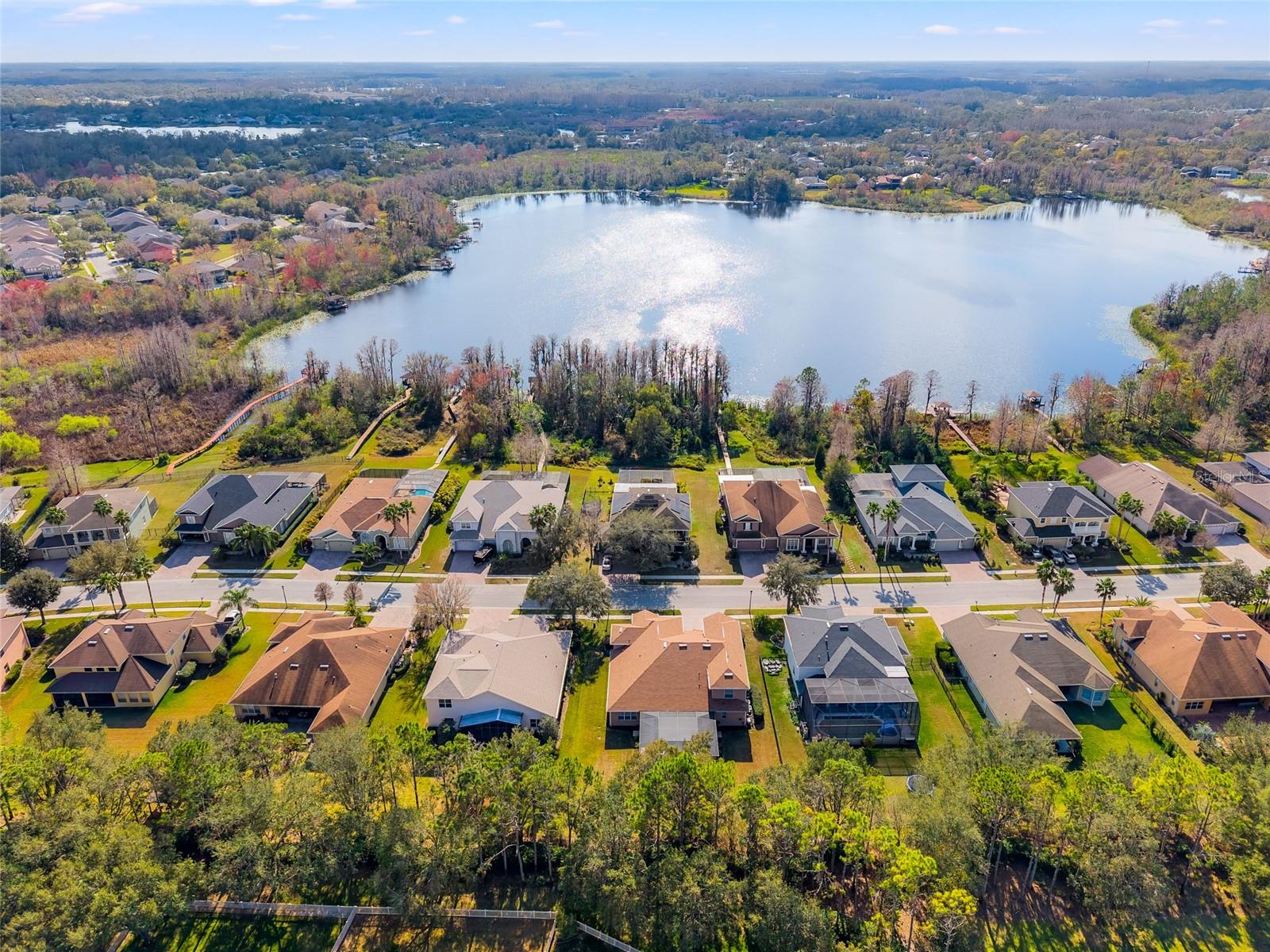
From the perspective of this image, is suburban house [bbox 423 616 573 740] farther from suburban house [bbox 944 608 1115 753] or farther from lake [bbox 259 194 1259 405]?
lake [bbox 259 194 1259 405]

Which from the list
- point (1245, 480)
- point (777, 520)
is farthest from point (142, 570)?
point (1245, 480)

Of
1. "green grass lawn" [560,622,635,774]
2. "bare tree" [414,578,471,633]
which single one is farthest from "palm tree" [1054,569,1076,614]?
"bare tree" [414,578,471,633]

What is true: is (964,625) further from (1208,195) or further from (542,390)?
(1208,195)

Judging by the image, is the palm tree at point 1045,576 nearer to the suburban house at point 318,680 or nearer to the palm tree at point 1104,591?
the palm tree at point 1104,591

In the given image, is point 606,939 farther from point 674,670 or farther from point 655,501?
point 655,501

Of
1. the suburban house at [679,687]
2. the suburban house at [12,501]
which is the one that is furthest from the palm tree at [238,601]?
the suburban house at [679,687]
